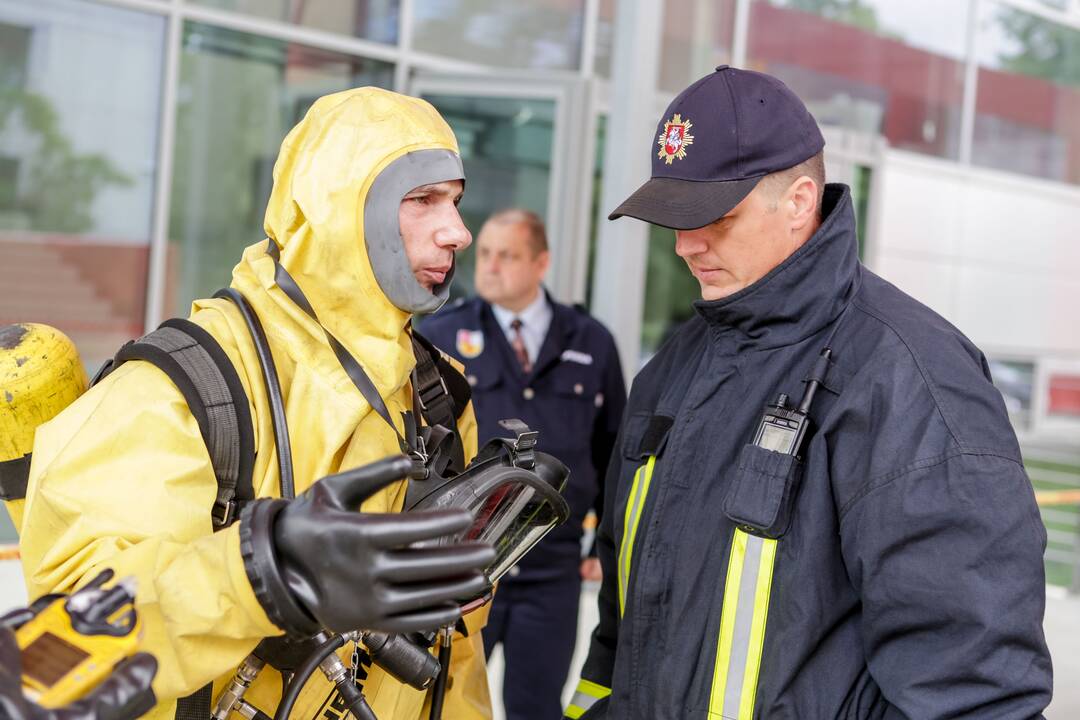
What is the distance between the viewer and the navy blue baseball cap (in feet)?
5.67

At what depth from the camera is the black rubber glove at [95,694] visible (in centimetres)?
111

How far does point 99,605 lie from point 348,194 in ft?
2.27

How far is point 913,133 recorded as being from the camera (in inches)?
435

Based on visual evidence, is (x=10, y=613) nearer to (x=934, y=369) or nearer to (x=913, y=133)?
(x=934, y=369)

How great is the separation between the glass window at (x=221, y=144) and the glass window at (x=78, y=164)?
0.53 ft

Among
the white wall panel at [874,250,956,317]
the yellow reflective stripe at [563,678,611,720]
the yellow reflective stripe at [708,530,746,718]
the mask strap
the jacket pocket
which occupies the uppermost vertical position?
the white wall panel at [874,250,956,317]

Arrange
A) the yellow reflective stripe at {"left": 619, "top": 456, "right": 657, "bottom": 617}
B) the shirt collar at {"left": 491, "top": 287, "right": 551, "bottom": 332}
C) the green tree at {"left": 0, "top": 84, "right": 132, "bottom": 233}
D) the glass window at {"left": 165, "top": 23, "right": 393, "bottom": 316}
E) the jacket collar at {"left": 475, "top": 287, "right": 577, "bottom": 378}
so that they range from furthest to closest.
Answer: the glass window at {"left": 165, "top": 23, "right": 393, "bottom": 316} → the green tree at {"left": 0, "top": 84, "right": 132, "bottom": 233} → the shirt collar at {"left": 491, "top": 287, "right": 551, "bottom": 332} → the jacket collar at {"left": 475, "top": 287, "right": 577, "bottom": 378} → the yellow reflective stripe at {"left": 619, "top": 456, "right": 657, "bottom": 617}

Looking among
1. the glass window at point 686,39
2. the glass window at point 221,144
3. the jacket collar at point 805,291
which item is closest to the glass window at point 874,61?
the glass window at point 686,39

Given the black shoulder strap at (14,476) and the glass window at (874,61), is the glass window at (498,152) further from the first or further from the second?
the black shoulder strap at (14,476)

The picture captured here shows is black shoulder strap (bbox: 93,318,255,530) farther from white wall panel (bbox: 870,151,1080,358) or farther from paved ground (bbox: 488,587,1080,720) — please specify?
white wall panel (bbox: 870,151,1080,358)

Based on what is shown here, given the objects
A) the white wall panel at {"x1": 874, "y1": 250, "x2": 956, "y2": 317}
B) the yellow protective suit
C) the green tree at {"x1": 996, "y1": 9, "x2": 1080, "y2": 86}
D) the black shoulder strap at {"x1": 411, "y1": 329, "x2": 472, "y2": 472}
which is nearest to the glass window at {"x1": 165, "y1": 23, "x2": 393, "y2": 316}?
the black shoulder strap at {"x1": 411, "y1": 329, "x2": 472, "y2": 472}

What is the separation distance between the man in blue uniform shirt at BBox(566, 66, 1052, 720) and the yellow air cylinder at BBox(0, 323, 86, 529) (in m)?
0.92

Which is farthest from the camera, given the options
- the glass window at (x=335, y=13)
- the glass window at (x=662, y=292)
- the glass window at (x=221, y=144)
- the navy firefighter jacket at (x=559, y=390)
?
the glass window at (x=662, y=292)

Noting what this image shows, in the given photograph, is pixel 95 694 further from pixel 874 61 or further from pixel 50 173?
pixel 874 61
